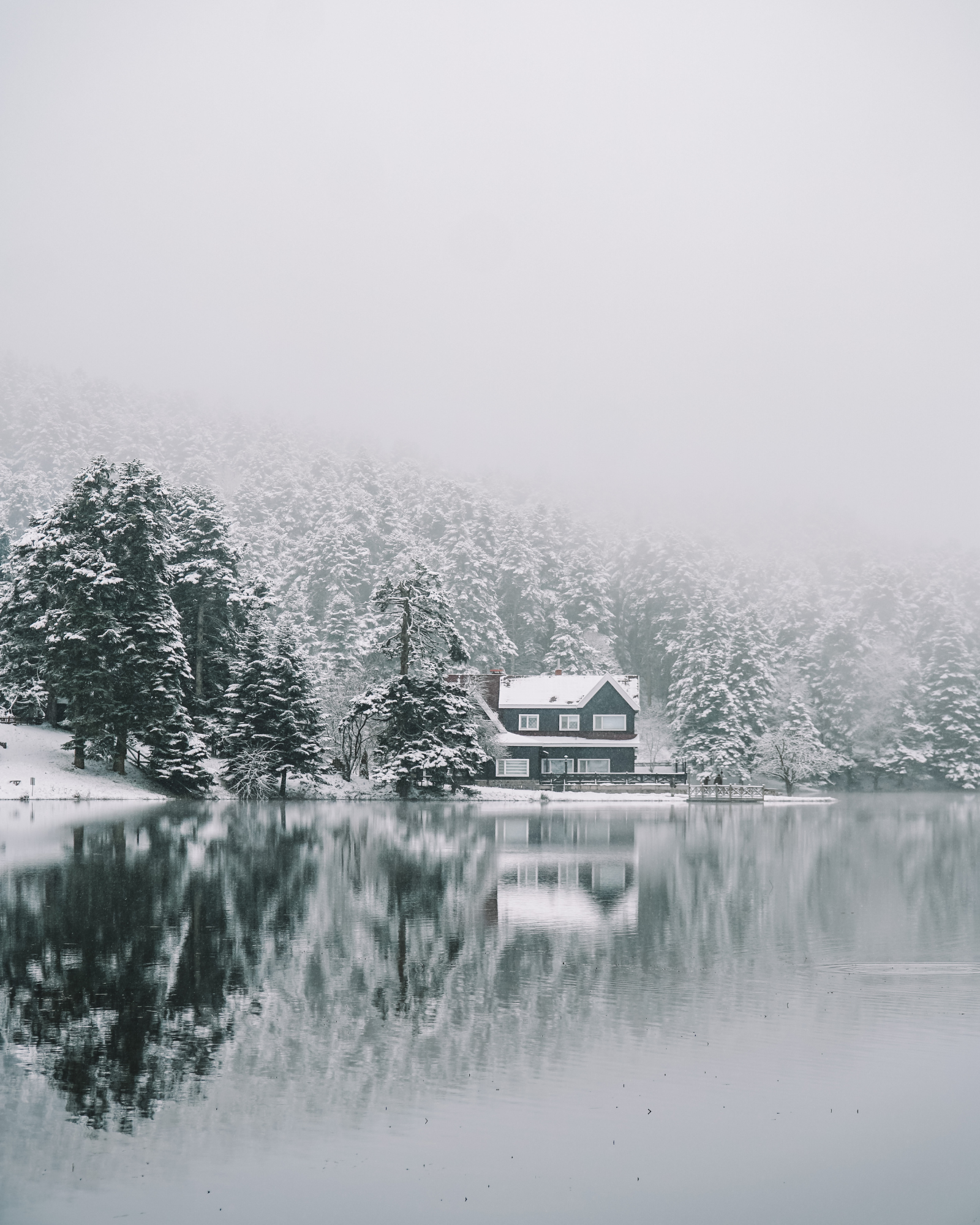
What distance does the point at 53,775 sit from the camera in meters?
58.8

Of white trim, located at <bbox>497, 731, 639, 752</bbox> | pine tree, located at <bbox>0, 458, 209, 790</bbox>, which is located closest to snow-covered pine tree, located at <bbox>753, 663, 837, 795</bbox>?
white trim, located at <bbox>497, 731, 639, 752</bbox>

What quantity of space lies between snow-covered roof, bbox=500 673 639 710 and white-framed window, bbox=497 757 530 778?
12.2ft

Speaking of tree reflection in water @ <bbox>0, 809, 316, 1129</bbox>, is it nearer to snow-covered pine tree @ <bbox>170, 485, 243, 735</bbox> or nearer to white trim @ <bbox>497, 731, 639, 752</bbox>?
snow-covered pine tree @ <bbox>170, 485, 243, 735</bbox>

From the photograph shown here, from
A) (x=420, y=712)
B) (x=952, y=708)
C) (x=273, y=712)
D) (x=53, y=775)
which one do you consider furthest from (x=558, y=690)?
(x=53, y=775)

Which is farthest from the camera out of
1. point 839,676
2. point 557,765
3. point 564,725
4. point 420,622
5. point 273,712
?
point 839,676

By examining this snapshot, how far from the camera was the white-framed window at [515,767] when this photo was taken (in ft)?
283

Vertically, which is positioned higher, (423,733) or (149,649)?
(149,649)

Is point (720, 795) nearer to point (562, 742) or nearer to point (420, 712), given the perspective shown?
point (562, 742)

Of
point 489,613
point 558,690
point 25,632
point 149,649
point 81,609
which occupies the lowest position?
point 558,690

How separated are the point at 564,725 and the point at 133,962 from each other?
70311 millimetres

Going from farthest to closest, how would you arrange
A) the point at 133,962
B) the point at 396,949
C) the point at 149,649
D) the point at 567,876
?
the point at 149,649
the point at 567,876
the point at 396,949
the point at 133,962

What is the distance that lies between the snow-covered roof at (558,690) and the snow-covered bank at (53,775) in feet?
102

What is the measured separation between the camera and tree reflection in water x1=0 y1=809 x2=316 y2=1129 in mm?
12516

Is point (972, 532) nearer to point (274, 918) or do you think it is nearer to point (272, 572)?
point (272, 572)
